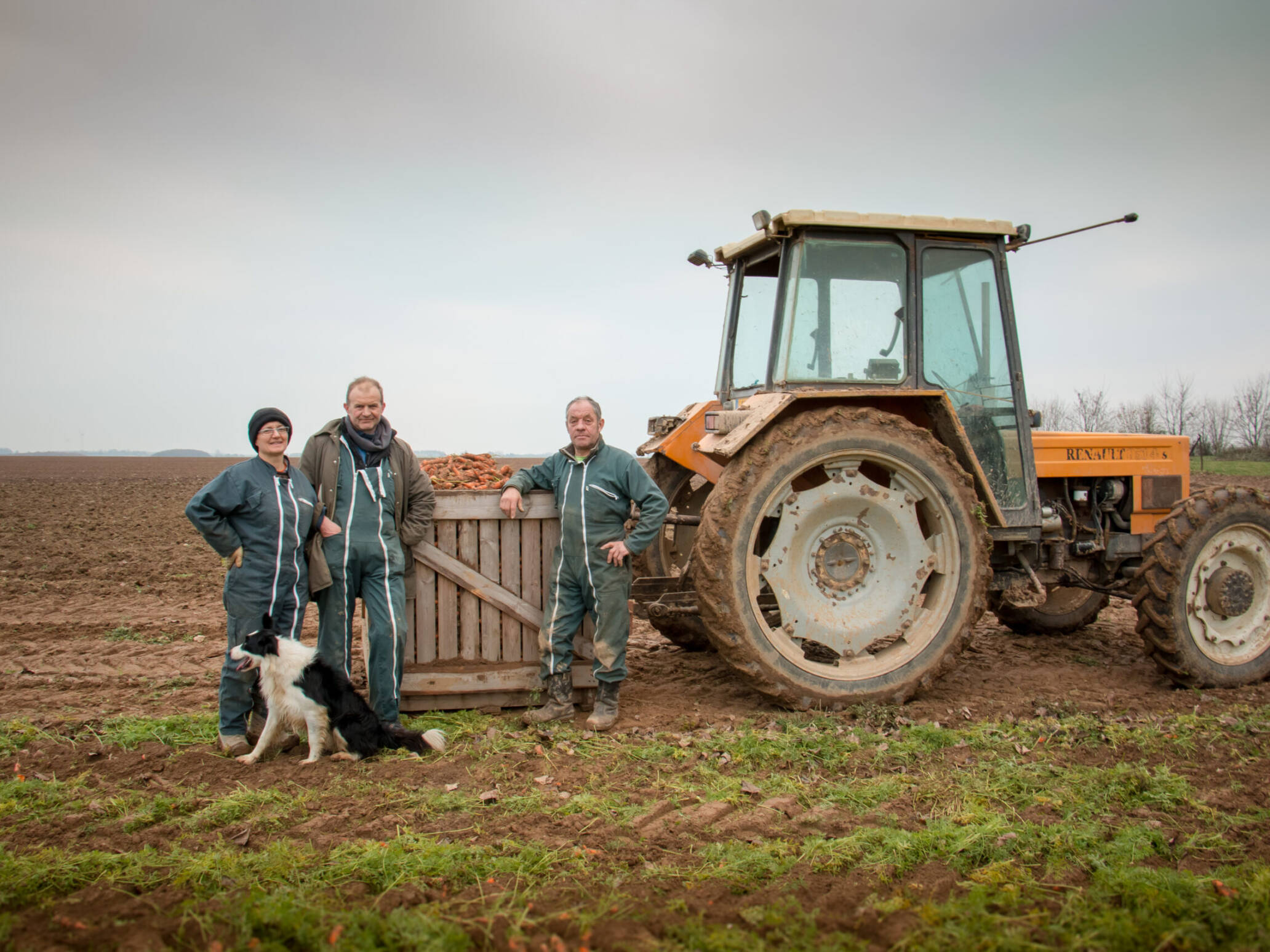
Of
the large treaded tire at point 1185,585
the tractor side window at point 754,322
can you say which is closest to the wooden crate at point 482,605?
the tractor side window at point 754,322

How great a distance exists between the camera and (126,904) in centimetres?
264

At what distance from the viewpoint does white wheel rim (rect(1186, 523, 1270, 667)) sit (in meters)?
5.27

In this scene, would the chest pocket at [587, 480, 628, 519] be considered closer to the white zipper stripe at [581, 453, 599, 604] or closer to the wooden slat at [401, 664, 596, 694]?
the white zipper stripe at [581, 453, 599, 604]

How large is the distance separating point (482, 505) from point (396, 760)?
1.46 metres

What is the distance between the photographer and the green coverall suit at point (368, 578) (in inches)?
173

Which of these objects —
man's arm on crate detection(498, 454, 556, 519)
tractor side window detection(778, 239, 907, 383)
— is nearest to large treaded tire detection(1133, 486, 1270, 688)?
tractor side window detection(778, 239, 907, 383)

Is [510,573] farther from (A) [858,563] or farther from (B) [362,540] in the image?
(A) [858,563]

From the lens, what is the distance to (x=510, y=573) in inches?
193

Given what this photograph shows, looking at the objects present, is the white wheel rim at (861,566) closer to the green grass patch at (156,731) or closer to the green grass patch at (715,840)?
the green grass patch at (715,840)

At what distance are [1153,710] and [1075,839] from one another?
2.20 m

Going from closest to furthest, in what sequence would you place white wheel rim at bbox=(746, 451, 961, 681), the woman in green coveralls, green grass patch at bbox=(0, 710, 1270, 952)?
1. green grass patch at bbox=(0, 710, 1270, 952)
2. the woman in green coveralls
3. white wheel rim at bbox=(746, 451, 961, 681)

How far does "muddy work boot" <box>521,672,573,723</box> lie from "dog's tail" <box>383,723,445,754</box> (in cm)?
57

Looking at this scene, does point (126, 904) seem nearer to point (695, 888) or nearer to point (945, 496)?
point (695, 888)

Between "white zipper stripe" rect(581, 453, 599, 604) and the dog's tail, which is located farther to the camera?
"white zipper stripe" rect(581, 453, 599, 604)
